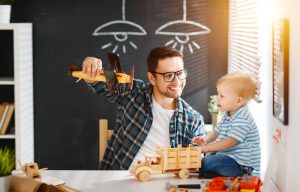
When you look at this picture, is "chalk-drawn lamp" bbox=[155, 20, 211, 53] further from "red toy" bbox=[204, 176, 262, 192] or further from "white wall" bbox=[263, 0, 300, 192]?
"red toy" bbox=[204, 176, 262, 192]

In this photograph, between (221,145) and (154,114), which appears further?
(154,114)

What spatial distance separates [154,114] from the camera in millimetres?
3316

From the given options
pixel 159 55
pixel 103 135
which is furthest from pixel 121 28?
pixel 159 55

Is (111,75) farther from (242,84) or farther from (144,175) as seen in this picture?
(242,84)

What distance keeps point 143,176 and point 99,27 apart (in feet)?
8.49

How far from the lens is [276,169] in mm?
2816

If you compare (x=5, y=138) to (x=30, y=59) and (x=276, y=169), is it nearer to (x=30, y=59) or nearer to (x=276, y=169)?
(x=30, y=59)

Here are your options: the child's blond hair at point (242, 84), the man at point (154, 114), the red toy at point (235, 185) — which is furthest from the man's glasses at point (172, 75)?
the red toy at point (235, 185)

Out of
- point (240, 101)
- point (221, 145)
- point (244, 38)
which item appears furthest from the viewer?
point (244, 38)

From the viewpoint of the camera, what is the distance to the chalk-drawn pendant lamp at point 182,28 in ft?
16.2

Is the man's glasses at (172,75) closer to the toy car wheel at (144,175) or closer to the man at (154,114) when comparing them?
the man at (154,114)

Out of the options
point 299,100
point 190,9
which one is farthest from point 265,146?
point 190,9

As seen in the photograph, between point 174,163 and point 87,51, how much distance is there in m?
2.56

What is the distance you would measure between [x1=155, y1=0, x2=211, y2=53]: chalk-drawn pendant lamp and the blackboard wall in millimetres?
21
